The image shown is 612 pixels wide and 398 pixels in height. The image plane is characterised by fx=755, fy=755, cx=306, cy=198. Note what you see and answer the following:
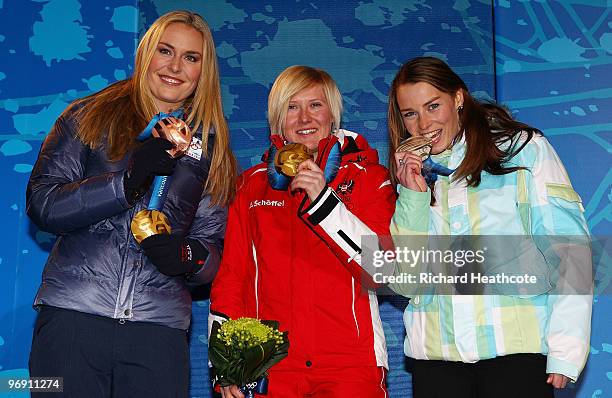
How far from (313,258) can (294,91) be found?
869 millimetres

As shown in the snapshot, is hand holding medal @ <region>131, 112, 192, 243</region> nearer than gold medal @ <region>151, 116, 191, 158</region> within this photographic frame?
Yes

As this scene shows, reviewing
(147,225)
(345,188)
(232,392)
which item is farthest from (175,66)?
(232,392)

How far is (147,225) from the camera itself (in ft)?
9.41

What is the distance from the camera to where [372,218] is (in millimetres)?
3303

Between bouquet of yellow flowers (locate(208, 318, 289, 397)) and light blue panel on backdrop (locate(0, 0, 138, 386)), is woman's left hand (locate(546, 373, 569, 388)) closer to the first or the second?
bouquet of yellow flowers (locate(208, 318, 289, 397))

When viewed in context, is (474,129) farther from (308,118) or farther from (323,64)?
(323,64)

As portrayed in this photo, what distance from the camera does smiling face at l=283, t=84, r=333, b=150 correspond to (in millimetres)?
3574

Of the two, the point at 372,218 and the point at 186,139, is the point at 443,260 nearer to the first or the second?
the point at 372,218

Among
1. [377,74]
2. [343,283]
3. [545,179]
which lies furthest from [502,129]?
[377,74]

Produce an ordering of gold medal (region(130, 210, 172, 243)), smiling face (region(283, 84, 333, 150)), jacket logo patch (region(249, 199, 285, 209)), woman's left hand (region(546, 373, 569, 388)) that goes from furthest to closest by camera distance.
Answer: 1. smiling face (region(283, 84, 333, 150))
2. jacket logo patch (region(249, 199, 285, 209))
3. gold medal (region(130, 210, 172, 243))
4. woman's left hand (region(546, 373, 569, 388))

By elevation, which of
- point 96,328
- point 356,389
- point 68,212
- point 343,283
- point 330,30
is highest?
point 330,30

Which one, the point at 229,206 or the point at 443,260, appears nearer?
the point at 443,260

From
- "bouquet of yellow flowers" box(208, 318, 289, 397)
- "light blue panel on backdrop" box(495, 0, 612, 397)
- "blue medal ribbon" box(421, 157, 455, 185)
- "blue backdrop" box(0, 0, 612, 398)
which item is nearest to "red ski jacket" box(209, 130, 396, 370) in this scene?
"bouquet of yellow flowers" box(208, 318, 289, 397)

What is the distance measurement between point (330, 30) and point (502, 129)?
1831mm
